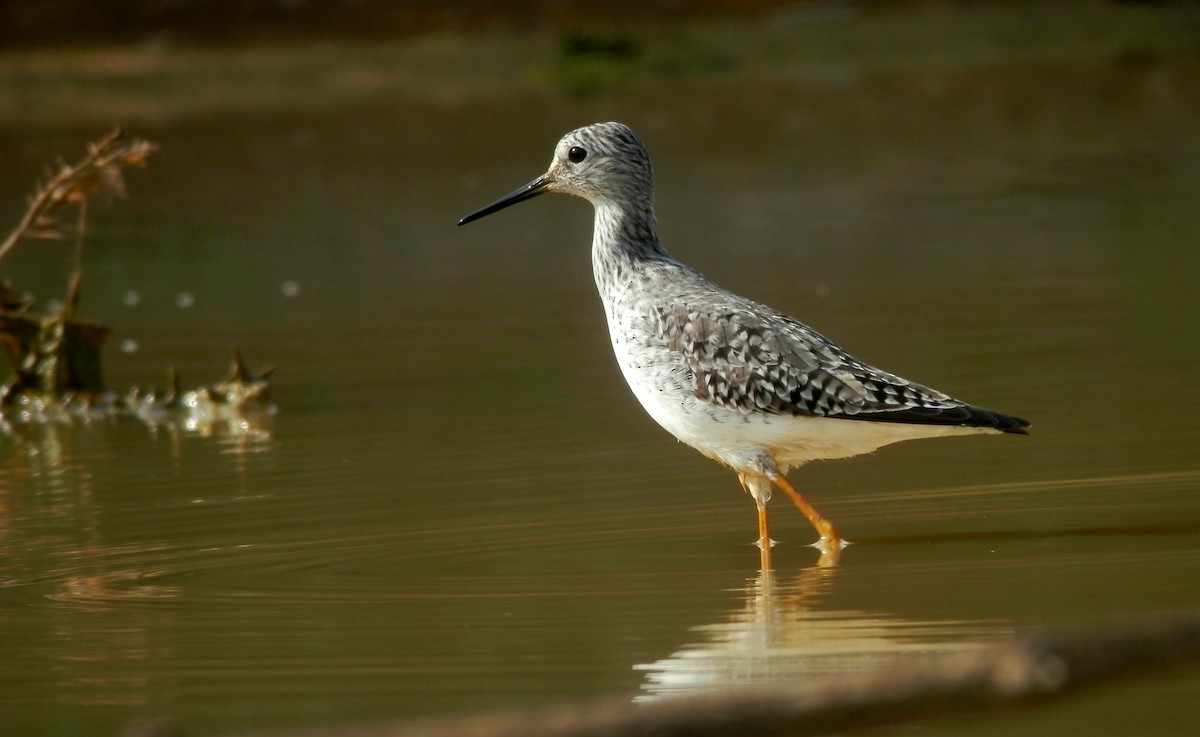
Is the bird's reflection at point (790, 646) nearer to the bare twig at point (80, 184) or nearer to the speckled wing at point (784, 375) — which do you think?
the speckled wing at point (784, 375)

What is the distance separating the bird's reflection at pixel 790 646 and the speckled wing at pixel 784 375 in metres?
0.86

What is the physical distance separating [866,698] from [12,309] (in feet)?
29.4

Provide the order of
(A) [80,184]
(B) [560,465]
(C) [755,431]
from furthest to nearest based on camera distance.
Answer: (A) [80,184] → (B) [560,465] → (C) [755,431]

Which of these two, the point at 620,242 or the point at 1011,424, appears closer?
the point at 1011,424

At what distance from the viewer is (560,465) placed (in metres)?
8.72

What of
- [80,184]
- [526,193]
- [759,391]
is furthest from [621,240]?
[80,184]

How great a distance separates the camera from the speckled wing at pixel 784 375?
6938 mm

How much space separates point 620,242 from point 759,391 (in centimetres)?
126

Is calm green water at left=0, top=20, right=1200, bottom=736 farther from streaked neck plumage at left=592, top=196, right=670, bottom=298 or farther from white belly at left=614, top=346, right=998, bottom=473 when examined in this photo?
streaked neck plumage at left=592, top=196, right=670, bottom=298

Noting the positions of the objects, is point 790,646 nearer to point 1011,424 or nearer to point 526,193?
point 1011,424

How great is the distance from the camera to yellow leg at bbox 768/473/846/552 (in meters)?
7.18

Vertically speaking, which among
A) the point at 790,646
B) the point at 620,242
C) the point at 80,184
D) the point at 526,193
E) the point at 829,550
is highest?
the point at 80,184

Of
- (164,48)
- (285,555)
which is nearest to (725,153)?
(164,48)

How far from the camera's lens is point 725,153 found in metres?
20.9
